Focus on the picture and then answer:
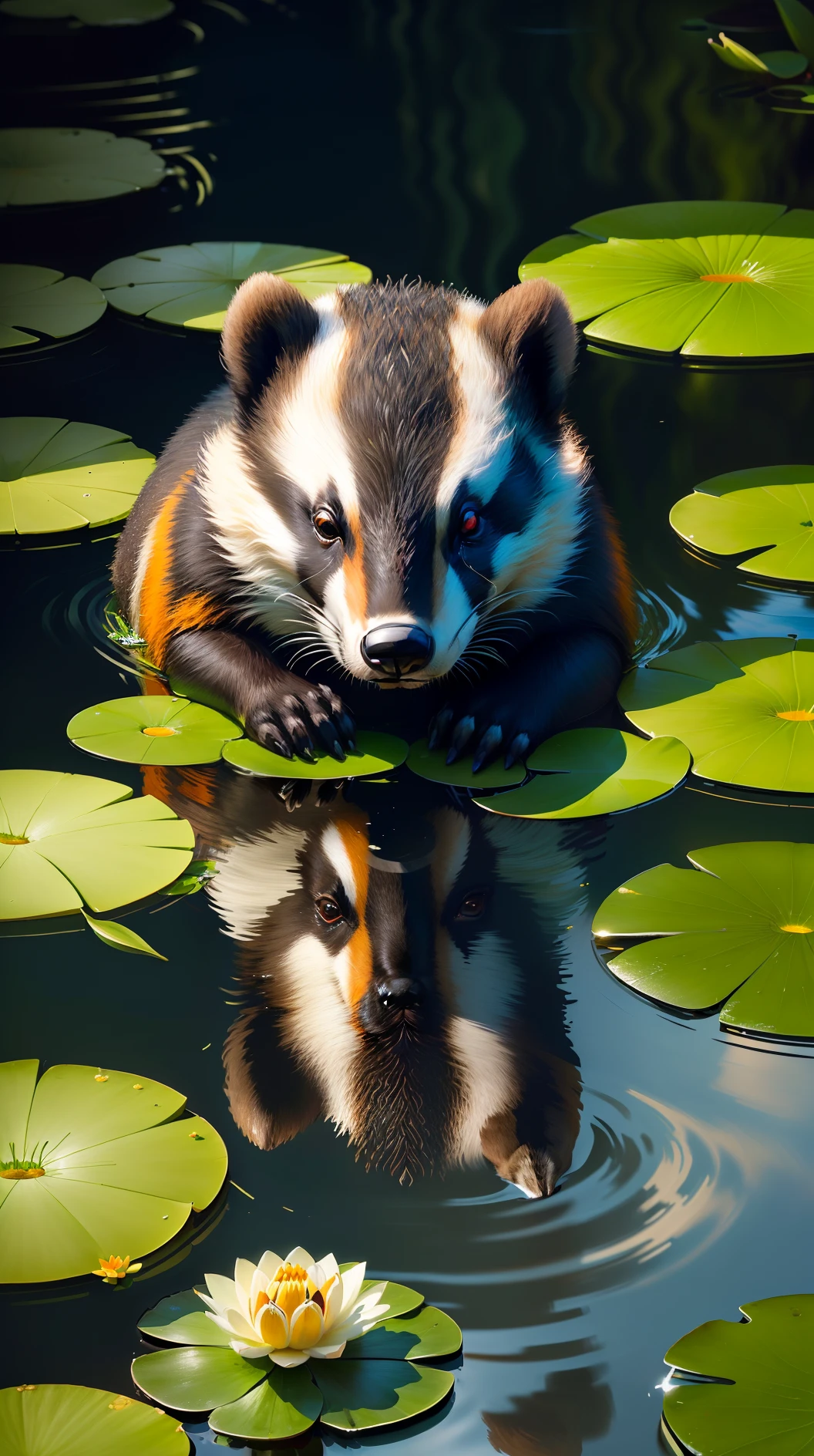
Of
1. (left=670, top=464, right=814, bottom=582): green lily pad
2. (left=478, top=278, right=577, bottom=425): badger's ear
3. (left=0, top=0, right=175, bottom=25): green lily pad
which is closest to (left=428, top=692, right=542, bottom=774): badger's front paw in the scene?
(left=478, top=278, right=577, bottom=425): badger's ear

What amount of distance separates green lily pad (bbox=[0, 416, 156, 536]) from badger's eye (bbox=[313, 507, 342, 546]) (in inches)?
35.2

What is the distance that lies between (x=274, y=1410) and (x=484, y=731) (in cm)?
113

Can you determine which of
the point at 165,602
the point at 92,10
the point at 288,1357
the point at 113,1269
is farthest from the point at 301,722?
the point at 92,10

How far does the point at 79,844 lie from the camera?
1926 millimetres

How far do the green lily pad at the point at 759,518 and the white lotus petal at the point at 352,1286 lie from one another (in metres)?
1.72

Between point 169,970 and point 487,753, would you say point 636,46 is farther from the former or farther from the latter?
point 169,970

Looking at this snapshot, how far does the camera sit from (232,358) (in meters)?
2.25

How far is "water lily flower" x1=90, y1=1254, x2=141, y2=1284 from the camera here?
4.26 feet

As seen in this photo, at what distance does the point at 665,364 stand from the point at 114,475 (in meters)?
1.43

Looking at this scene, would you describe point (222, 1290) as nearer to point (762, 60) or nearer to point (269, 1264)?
point (269, 1264)

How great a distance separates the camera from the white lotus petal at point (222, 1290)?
121 cm

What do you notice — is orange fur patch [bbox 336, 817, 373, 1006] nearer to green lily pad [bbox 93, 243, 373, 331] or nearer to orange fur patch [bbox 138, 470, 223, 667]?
orange fur patch [bbox 138, 470, 223, 667]

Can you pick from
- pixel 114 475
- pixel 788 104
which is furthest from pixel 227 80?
pixel 114 475

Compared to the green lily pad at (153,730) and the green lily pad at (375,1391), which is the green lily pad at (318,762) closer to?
the green lily pad at (153,730)
